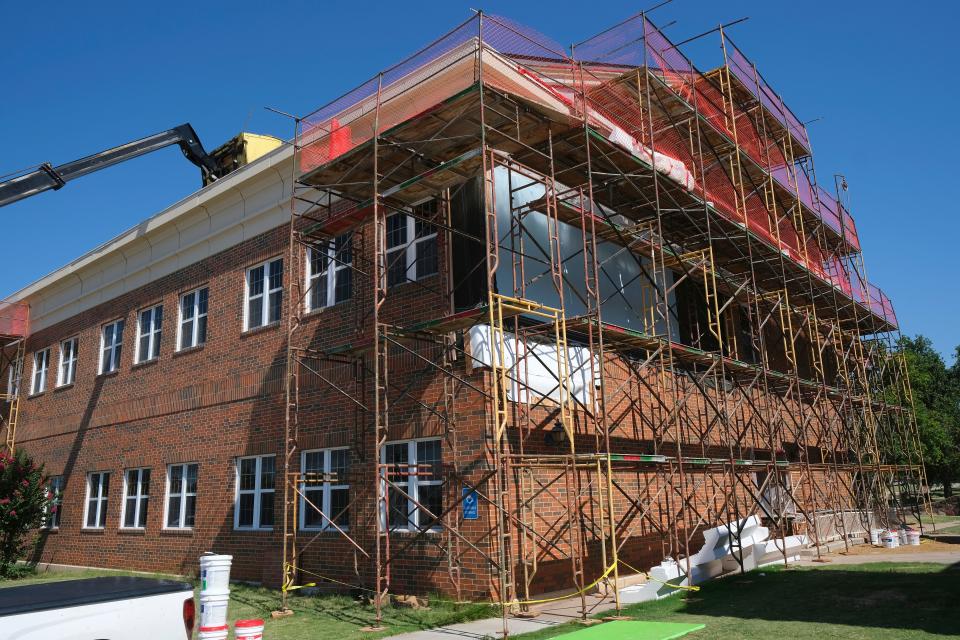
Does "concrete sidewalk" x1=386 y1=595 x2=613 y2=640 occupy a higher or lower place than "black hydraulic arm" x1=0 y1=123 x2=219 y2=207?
lower

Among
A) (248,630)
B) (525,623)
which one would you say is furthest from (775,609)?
(248,630)

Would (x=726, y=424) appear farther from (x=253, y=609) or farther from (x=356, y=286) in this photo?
(x=253, y=609)

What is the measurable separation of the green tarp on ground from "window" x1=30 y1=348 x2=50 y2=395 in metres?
24.3

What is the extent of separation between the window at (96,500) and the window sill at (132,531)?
144cm

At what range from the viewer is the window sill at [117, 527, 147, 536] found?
1977 cm

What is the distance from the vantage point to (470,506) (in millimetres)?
12344

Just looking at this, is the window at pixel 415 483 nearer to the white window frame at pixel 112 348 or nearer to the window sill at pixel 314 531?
the window sill at pixel 314 531

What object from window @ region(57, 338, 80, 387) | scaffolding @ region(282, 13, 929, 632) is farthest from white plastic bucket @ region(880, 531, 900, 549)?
window @ region(57, 338, 80, 387)

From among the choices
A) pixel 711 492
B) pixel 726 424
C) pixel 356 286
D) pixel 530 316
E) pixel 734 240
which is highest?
pixel 734 240

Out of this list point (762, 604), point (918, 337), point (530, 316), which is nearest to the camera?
point (762, 604)

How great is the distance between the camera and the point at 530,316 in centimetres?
1370

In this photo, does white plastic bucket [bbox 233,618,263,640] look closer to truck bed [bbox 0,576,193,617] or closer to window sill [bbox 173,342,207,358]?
truck bed [bbox 0,576,193,617]

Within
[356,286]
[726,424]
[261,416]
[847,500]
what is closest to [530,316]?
[356,286]

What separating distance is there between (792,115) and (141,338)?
2148cm
